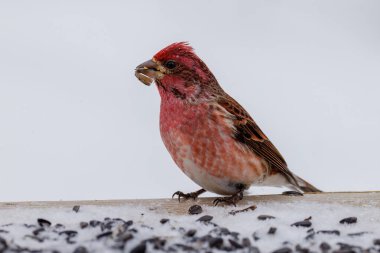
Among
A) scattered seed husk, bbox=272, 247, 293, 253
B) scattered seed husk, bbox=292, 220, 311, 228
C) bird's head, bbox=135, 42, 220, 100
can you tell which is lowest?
scattered seed husk, bbox=272, 247, 293, 253

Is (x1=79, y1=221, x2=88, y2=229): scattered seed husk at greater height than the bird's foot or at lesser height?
lesser

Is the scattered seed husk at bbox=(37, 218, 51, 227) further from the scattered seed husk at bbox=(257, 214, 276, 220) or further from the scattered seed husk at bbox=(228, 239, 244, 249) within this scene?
the scattered seed husk at bbox=(257, 214, 276, 220)

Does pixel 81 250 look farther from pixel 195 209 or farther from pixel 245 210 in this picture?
pixel 245 210

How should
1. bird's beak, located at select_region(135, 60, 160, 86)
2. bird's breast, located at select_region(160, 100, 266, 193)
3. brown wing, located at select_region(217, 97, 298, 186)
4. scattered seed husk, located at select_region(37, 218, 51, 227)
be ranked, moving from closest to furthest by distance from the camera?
scattered seed husk, located at select_region(37, 218, 51, 227), bird's breast, located at select_region(160, 100, 266, 193), bird's beak, located at select_region(135, 60, 160, 86), brown wing, located at select_region(217, 97, 298, 186)

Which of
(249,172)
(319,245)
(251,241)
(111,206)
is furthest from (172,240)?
(249,172)

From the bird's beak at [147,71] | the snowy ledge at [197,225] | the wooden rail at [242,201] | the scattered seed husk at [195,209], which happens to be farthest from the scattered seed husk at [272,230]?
the bird's beak at [147,71]

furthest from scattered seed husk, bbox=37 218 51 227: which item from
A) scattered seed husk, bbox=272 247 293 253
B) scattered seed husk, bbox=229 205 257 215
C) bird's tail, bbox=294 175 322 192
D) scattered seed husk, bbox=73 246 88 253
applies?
bird's tail, bbox=294 175 322 192

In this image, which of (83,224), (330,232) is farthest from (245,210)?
(83,224)
